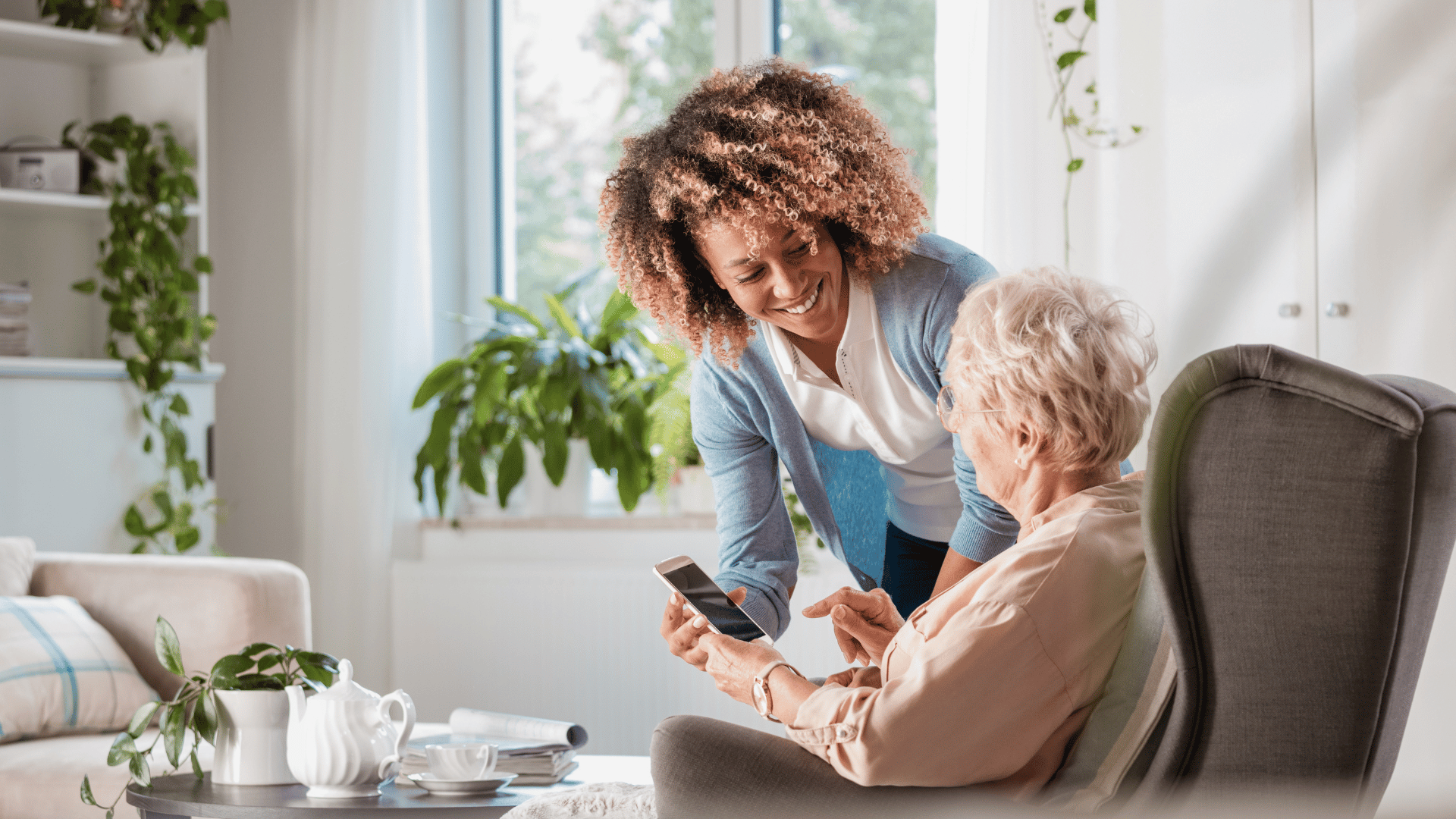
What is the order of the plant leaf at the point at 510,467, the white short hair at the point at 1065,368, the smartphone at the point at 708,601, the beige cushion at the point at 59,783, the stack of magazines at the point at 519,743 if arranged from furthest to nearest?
the plant leaf at the point at 510,467, the beige cushion at the point at 59,783, the stack of magazines at the point at 519,743, the smartphone at the point at 708,601, the white short hair at the point at 1065,368

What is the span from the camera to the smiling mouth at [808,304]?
1.49 metres

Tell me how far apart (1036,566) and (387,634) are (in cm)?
→ 270

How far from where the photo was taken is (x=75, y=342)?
337 centimetres

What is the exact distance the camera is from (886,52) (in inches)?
134

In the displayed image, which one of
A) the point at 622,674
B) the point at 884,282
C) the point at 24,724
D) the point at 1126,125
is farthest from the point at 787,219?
the point at 622,674

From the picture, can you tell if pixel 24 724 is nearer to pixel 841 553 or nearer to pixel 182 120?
pixel 841 553

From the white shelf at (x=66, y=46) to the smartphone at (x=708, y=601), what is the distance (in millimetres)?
2596

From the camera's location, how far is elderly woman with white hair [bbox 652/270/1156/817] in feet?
3.11

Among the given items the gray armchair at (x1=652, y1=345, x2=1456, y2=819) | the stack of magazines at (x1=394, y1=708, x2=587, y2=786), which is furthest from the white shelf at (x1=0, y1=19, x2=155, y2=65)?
the gray armchair at (x1=652, y1=345, x2=1456, y2=819)

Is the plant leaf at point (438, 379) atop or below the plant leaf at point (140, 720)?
atop

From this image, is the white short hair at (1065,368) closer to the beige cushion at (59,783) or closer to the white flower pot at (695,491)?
the beige cushion at (59,783)

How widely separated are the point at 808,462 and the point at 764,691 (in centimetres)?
59

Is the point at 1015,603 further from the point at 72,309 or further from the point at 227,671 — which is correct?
the point at 72,309

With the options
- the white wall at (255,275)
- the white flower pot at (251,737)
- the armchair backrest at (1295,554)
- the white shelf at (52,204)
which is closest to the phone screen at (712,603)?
the armchair backrest at (1295,554)
